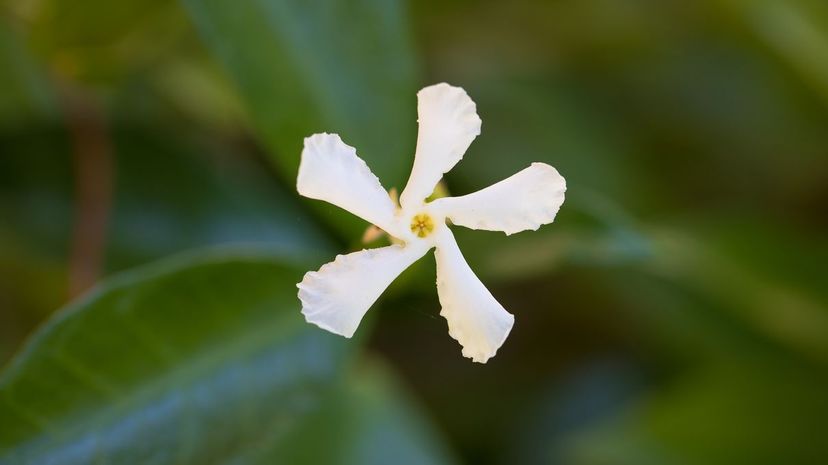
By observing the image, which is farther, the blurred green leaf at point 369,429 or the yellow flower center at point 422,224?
the blurred green leaf at point 369,429

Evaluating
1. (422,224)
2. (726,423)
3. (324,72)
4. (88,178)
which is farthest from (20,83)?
(726,423)

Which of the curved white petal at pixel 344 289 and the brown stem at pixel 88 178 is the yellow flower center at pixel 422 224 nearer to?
the curved white petal at pixel 344 289

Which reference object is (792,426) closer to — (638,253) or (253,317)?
(638,253)

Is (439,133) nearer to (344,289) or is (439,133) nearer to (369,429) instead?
(344,289)

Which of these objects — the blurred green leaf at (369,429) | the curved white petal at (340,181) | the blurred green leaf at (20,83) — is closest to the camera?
the curved white petal at (340,181)

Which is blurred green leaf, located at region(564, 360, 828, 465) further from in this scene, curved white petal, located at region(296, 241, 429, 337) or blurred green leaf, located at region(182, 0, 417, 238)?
curved white petal, located at region(296, 241, 429, 337)

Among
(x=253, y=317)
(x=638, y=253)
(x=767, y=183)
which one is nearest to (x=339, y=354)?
(x=253, y=317)

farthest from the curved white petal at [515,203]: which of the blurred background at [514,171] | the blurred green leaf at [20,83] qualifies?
the blurred green leaf at [20,83]

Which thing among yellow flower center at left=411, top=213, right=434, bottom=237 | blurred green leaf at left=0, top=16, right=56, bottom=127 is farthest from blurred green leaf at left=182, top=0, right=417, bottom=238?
blurred green leaf at left=0, top=16, right=56, bottom=127
